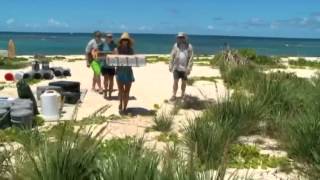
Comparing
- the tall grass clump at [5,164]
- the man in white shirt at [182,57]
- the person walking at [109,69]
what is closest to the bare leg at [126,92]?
the man in white shirt at [182,57]

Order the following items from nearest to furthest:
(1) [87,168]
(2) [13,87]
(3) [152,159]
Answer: (3) [152,159]
(1) [87,168]
(2) [13,87]

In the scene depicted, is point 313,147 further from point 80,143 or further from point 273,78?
point 273,78

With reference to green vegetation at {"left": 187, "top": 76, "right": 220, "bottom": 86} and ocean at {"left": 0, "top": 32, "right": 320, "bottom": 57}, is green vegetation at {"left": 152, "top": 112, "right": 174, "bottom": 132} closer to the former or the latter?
green vegetation at {"left": 187, "top": 76, "right": 220, "bottom": 86}

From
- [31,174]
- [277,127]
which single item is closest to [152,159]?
[31,174]

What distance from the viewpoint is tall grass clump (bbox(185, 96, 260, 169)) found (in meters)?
6.44

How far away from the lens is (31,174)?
4.46 meters

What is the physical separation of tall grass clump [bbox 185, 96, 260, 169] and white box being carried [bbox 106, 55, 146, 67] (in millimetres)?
2206

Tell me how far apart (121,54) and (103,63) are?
215cm

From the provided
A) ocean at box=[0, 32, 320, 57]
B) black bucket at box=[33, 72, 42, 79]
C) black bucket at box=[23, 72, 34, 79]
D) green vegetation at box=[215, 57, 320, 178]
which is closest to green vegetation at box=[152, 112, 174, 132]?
green vegetation at box=[215, 57, 320, 178]

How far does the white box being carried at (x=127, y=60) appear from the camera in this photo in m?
10.1

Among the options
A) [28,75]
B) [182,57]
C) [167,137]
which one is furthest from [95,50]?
[167,137]

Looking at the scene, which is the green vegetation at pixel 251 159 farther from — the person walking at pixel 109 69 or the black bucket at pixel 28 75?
the black bucket at pixel 28 75

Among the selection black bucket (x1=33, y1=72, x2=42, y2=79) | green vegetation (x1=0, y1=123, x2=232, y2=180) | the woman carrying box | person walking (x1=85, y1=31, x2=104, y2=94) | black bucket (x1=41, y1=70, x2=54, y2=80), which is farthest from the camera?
black bucket (x1=41, y1=70, x2=54, y2=80)

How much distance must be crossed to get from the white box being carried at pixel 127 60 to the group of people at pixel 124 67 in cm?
29
